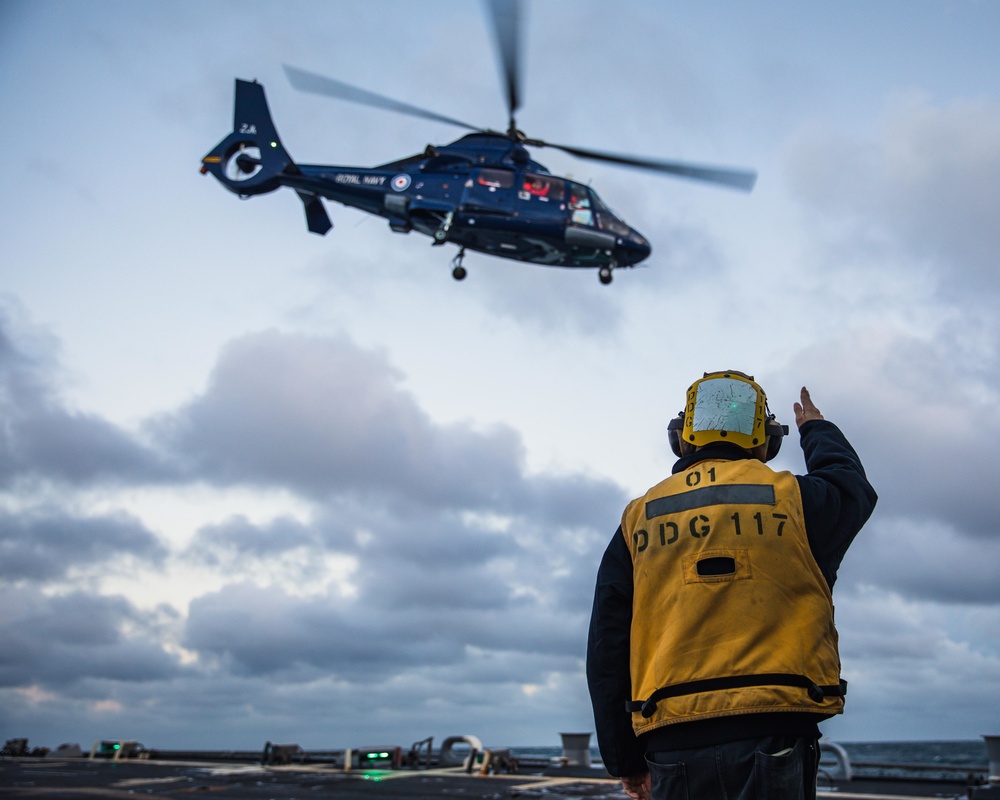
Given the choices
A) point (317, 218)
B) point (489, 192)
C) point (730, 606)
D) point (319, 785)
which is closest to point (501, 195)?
point (489, 192)

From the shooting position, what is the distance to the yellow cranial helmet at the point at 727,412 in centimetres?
369

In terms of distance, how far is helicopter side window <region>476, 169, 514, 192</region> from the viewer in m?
24.6

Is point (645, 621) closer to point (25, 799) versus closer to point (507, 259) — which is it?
point (25, 799)

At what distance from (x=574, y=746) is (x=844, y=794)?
8592 millimetres

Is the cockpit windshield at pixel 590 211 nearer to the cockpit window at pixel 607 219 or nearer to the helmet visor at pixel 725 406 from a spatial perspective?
the cockpit window at pixel 607 219

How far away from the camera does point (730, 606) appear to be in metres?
3.18

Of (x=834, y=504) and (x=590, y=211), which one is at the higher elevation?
(x=590, y=211)

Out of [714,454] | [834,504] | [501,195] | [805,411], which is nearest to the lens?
[834,504]

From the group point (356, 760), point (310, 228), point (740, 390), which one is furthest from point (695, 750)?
point (310, 228)

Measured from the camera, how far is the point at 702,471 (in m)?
3.46

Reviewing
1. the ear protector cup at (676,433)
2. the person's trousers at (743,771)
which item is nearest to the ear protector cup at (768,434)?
the ear protector cup at (676,433)

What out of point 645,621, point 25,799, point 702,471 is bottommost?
point 25,799

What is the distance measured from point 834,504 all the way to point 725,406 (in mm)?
587

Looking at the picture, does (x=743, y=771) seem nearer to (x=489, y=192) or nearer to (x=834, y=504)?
(x=834, y=504)
